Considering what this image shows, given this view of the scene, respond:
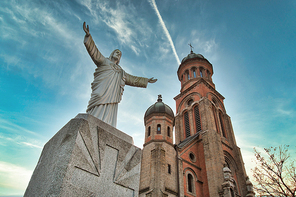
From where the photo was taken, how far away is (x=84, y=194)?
238 cm

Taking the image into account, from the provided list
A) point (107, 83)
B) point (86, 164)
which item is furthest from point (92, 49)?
point (86, 164)

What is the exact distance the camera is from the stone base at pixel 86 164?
2.33 m

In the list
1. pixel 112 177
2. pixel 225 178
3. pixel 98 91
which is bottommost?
pixel 112 177

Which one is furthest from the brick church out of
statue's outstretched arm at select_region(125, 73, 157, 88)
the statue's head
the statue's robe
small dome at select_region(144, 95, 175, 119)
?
the statue's head

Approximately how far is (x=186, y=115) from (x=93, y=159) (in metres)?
21.0

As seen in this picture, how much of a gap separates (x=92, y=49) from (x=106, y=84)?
0.72 metres

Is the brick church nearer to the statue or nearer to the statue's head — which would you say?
the statue

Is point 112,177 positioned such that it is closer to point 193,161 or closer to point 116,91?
point 116,91

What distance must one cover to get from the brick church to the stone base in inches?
404

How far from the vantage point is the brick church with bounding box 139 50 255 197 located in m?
13.5

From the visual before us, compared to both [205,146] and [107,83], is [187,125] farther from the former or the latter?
[107,83]

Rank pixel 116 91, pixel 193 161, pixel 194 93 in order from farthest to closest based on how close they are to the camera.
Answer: pixel 194 93, pixel 193 161, pixel 116 91

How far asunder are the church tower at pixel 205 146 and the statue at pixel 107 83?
11.7 metres

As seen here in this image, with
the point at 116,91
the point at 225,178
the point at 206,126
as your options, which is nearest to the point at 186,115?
the point at 206,126
